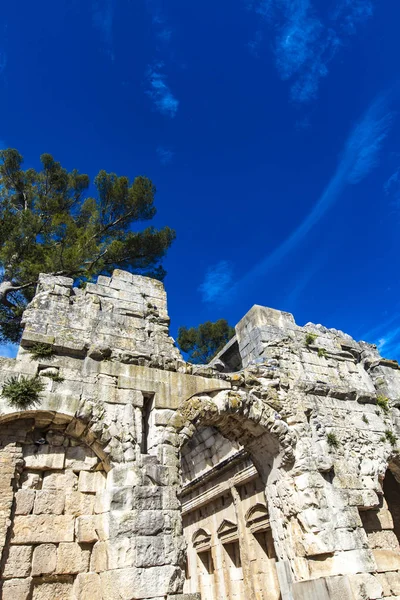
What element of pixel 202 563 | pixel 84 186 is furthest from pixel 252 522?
pixel 84 186

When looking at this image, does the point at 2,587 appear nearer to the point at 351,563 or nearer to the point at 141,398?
the point at 141,398

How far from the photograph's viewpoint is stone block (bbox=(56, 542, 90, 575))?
5.00m

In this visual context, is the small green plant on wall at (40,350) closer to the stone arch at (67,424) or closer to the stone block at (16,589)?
A: the stone arch at (67,424)

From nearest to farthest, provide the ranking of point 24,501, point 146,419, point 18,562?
1. point 18,562
2. point 24,501
3. point 146,419

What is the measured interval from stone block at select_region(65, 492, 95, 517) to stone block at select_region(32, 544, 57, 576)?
1.44ft

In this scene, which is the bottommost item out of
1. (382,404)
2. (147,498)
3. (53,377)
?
(147,498)

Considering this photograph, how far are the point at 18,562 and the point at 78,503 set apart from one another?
91 centimetres

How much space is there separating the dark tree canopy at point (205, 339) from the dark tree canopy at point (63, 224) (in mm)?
8831

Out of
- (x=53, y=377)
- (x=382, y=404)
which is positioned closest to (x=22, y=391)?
(x=53, y=377)

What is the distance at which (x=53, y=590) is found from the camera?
487cm

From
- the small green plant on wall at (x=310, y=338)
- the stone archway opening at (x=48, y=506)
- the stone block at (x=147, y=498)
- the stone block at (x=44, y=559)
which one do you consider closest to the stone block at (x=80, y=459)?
the stone archway opening at (x=48, y=506)

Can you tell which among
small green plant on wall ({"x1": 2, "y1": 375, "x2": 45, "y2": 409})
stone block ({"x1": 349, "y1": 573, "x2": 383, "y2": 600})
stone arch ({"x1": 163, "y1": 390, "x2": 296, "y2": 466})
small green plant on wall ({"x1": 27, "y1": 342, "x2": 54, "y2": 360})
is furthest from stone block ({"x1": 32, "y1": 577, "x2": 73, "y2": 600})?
stone block ({"x1": 349, "y1": 573, "x2": 383, "y2": 600})

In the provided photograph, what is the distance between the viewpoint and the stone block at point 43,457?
5.47 meters

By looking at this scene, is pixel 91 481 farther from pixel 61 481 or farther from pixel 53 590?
pixel 53 590
